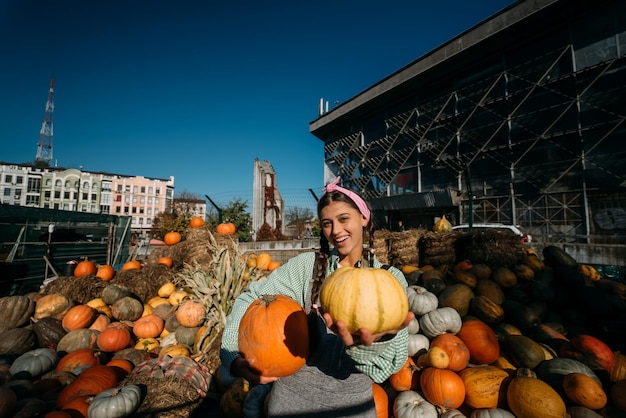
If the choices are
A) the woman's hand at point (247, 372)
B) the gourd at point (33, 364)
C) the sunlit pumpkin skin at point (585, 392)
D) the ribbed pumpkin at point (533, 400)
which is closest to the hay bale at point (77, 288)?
the gourd at point (33, 364)

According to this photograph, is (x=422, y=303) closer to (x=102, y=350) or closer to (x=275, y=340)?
(x=275, y=340)

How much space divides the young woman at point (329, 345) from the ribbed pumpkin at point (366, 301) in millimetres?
45

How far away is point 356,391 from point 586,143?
50.5 ft

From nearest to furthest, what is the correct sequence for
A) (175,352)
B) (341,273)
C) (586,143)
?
(341,273)
(175,352)
(586,143)

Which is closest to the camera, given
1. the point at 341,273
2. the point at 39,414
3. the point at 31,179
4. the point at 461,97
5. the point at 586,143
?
the point at 341,273

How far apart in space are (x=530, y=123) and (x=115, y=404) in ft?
56.6

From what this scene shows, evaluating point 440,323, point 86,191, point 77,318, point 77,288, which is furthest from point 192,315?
point 86,191

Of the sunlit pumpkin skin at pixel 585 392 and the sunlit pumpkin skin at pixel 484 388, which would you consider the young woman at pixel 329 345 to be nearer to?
the sunlit pumpkin skin at pixel 484 388

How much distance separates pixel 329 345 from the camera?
158cm

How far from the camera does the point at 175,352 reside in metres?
4.01

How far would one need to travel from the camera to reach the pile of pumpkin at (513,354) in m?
2.61

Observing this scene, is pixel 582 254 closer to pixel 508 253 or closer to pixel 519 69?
pixel 508 253

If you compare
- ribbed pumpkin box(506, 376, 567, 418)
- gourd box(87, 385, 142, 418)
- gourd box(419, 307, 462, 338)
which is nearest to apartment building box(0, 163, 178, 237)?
gourd box(87, 385, 142, 418)

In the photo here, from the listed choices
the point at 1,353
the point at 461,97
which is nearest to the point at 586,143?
the point at 461,97
